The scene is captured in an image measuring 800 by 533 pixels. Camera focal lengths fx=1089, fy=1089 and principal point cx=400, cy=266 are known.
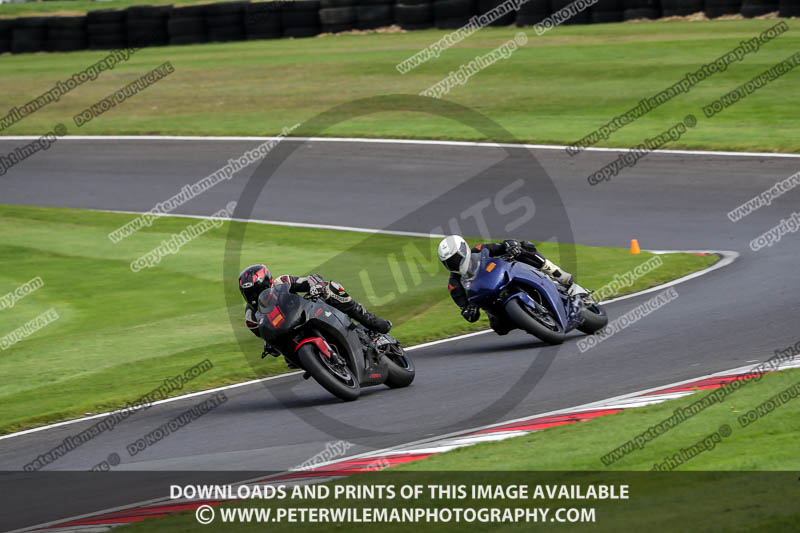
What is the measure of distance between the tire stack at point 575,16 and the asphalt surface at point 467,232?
13066 mm

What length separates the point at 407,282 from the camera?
720 inches

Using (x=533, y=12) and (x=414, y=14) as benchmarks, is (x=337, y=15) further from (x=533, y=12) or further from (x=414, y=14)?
(x=533, y=12)

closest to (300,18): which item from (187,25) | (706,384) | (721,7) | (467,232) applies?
(187,25)

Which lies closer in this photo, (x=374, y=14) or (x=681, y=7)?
(x=681, y=7)

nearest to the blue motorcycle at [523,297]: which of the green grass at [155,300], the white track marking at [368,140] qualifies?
the green grass at [155,300]

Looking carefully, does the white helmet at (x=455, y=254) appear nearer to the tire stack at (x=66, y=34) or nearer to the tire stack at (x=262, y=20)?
the tire stack at (x=262, y=20)

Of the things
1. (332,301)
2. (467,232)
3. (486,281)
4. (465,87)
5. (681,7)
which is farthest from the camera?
(681,7)

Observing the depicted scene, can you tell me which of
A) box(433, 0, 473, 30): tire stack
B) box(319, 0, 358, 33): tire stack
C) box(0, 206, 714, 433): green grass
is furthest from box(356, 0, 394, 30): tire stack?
box(0, 206, 714, 433): green grass

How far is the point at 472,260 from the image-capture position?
12898 millimetres

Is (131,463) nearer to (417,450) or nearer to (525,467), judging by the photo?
(417,450)

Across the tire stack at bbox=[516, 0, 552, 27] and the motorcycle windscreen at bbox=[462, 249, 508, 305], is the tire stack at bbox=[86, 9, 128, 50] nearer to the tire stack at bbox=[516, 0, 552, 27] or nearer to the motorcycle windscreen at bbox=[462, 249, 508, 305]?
the tire stack at bbox=[516, 0, 552, 27]

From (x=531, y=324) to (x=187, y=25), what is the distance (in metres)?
37.9

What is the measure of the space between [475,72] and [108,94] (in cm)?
1391

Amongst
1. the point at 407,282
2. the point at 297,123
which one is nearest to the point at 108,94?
the point at 297,123
